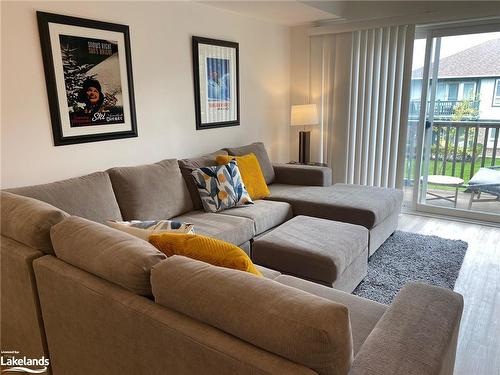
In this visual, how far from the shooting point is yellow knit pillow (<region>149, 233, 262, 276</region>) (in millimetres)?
1399

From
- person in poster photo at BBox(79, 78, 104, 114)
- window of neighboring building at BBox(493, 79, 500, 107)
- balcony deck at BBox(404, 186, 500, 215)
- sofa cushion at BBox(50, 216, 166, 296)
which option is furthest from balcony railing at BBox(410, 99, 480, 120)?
sofa cushion at BBox(50, 216, 166, 296)

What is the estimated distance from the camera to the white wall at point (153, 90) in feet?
7.61

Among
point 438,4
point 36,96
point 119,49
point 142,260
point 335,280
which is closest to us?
point 142,260

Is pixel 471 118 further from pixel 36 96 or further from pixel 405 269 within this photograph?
pixel 36 96

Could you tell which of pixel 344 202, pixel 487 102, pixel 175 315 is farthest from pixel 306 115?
pixel 175 315

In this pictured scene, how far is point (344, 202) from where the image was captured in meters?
3.20

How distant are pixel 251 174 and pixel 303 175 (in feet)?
2.28

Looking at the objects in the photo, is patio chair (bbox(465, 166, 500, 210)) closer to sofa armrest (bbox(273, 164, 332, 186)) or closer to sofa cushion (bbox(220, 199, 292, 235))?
sofa armrest (bbox(273, 164, 332, 186))

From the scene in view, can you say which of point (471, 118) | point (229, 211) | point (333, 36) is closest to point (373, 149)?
point (471, 118)

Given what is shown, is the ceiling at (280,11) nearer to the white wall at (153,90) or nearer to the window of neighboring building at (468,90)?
the white wall at (153,90)

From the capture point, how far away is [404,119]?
4.18 meters

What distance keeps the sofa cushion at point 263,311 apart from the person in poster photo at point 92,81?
1.84m

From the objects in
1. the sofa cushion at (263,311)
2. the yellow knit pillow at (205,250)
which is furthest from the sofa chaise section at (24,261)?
the sofa cushion at (263,311)

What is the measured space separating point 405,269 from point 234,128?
2.20 m
